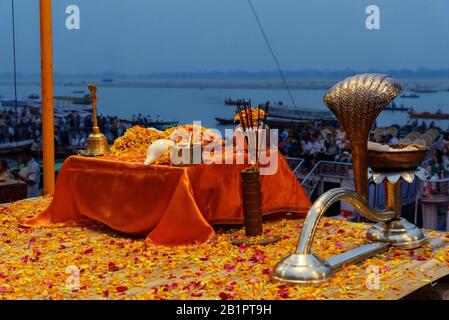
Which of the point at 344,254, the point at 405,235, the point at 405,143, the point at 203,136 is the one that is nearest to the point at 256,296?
the point at 344,254

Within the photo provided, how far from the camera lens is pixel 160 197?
153 inches

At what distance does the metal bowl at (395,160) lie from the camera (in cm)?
338

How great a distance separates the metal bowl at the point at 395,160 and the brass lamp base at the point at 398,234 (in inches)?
14.1

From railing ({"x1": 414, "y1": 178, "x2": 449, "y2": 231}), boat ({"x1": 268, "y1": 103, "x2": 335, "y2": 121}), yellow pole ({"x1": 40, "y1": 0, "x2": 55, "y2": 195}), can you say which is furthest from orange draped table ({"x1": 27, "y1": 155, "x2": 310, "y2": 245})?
boat ({"x1": 268, "y1": 103, "x2": 335, "y2": 121})

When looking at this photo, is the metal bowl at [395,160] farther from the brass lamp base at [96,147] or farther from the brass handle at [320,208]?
the brass lamp base at [96,147]

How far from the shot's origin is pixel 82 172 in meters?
4.39

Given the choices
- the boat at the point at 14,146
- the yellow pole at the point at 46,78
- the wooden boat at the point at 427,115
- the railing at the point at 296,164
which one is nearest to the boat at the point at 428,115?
the wooden boat at the point at 427,115

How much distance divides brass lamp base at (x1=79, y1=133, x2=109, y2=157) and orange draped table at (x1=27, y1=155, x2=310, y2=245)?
105mm

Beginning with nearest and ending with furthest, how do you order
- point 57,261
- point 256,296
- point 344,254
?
point 256,296, point 344,254, point 57,261

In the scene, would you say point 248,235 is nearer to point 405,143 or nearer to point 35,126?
point 405,143

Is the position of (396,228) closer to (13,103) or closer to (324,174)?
(324,174)

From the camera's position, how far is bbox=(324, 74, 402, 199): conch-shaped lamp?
3.25 meters

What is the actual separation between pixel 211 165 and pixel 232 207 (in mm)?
345

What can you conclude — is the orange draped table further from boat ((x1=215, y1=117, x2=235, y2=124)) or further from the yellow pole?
boat ((x1=215, y1=117, x2=235, y2=124))
